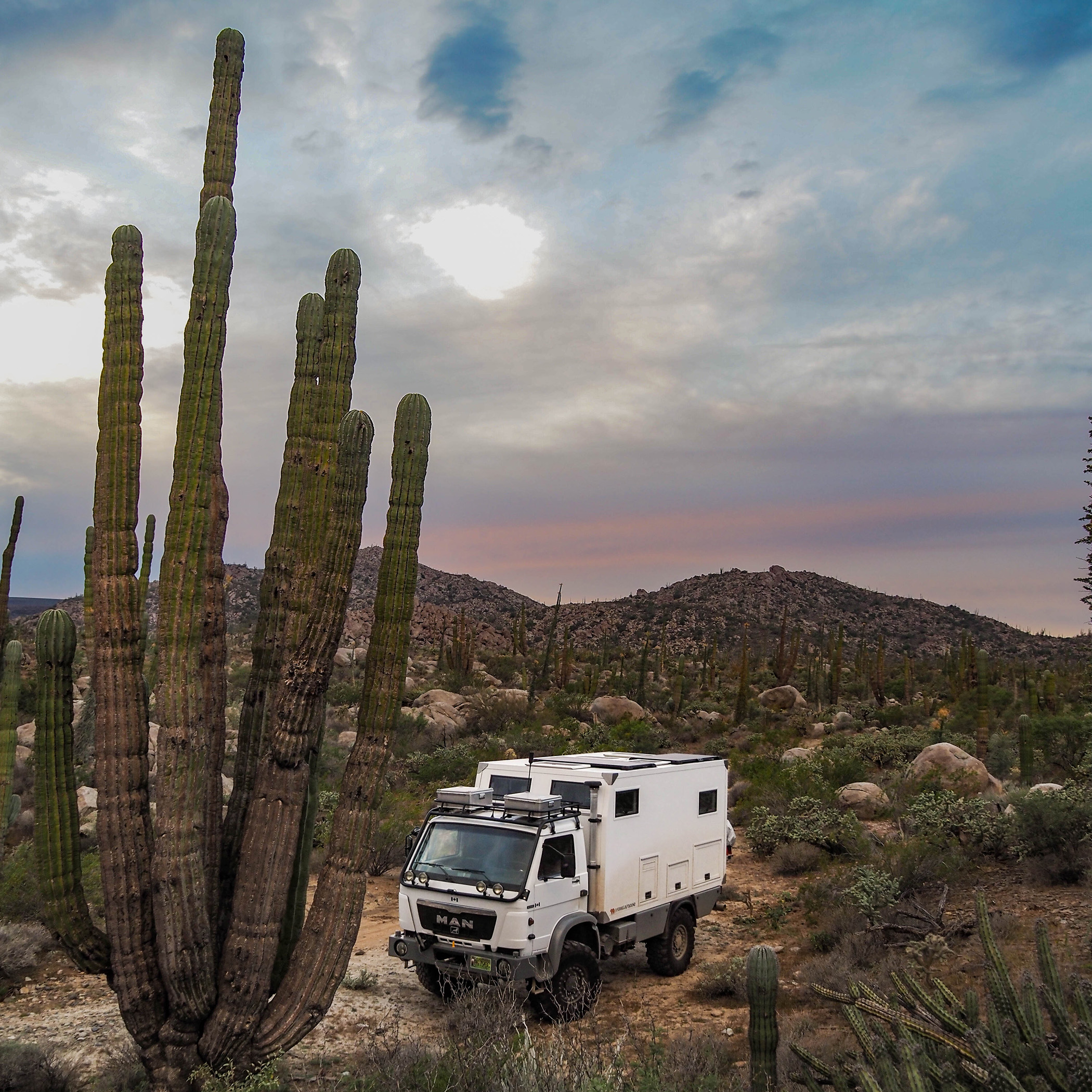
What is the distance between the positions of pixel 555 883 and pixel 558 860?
0.83 feet

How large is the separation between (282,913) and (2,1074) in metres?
2.76

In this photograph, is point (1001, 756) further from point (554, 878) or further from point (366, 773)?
point (366, 773)

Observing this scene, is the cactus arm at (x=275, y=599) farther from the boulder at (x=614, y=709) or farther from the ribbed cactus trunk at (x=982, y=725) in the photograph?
the boulder at (x=614, y=709)

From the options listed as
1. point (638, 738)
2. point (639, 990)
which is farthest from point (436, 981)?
point (638, 738)

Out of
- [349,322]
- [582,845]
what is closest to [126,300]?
[349,322]

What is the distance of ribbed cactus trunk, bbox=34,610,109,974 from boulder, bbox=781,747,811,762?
1877 cm

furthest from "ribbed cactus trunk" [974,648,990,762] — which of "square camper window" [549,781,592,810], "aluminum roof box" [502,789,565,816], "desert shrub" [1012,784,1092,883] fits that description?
"aluminum roof box" [502,789,565,816]

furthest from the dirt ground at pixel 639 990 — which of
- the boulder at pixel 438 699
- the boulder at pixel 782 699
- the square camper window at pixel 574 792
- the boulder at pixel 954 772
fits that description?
the boulder at pixel 782 699

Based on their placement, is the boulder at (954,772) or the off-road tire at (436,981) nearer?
the off-road tire at (436,981)

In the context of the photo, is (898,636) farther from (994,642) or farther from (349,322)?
(349,322)

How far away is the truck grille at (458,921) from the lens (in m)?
8.92

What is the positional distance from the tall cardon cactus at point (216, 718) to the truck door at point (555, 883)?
8.18ft

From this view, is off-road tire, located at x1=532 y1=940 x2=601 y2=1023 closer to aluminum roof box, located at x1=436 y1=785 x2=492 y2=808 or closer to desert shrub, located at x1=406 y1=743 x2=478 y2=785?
aluminum roof box, located at x1=436 y1=785 x2=492 y2=808

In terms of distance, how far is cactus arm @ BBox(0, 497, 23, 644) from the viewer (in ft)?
49.8
